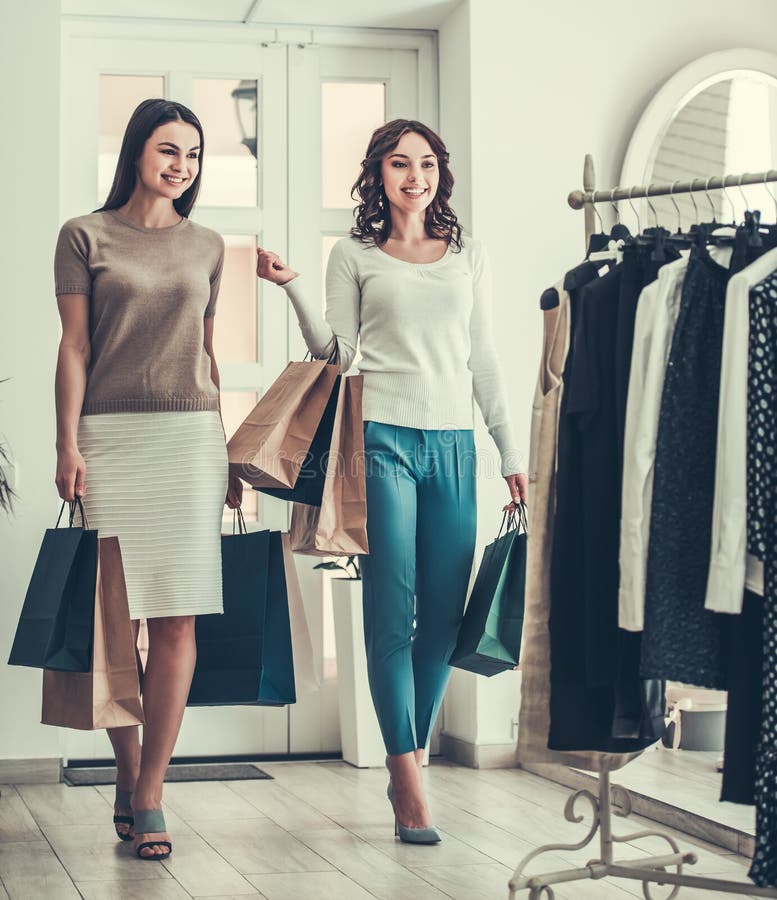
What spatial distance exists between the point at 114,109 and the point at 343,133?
70 centimetres

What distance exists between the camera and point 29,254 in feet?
11.3

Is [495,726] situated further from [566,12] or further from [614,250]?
[566,12]

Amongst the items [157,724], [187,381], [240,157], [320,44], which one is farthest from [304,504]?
[320,44]

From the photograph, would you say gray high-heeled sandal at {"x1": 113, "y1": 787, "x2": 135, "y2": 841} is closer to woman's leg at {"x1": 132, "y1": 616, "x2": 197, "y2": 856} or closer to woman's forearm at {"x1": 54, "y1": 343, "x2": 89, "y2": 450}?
woman's leg at {"x1": 132, "y1": 616, "x2": 197, "y2": 856}

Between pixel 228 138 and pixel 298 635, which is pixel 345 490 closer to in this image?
pixel 298 635

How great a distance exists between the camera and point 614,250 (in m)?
2.21

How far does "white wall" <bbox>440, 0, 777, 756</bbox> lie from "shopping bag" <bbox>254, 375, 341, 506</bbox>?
0.99 metres

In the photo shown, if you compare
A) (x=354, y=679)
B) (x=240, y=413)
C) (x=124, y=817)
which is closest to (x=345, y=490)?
(x=124, y=817)

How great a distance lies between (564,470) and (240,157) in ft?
6.97

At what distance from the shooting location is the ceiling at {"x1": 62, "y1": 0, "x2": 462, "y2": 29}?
364 centimetres

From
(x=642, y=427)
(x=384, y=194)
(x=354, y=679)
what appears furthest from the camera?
(x=354, y=679)

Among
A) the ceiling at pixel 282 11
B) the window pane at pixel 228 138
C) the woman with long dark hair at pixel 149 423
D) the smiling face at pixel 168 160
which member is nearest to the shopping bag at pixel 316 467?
the woman with long dark hair at pixel 149 423

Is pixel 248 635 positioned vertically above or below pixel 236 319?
below

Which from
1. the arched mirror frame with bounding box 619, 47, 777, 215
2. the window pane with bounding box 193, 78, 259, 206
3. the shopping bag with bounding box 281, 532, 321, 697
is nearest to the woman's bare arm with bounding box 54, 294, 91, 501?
the shopping bag with bounding box 281, 532, 321, 697
